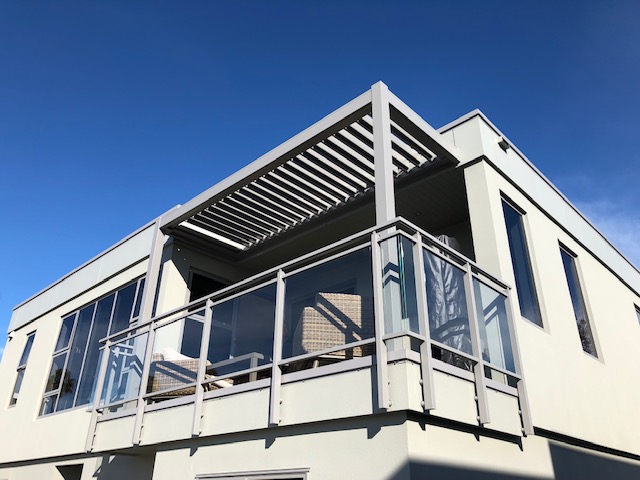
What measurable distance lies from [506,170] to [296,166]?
2602 mm

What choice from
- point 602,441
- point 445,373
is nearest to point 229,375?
point 445,373

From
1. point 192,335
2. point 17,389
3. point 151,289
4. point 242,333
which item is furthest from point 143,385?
point 17,389

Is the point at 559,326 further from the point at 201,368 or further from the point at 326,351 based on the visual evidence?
the point at 201,368

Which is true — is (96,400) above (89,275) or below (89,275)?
below

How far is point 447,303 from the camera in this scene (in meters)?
4.02

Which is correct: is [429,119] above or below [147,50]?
below

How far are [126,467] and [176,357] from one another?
2258 mm

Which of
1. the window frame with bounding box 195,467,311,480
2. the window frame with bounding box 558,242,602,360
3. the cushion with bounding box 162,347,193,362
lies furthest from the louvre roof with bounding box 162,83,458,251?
the window frame with bounding box 195,467,311,480

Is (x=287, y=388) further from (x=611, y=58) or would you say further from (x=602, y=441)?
(x=611, y=58)

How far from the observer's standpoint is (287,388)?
4.19m

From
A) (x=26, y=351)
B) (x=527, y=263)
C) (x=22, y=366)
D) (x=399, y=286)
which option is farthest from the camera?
(x=26, y=351)

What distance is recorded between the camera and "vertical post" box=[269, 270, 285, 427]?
13.5 ft

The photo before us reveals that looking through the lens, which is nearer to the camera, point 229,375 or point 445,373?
point 445,373

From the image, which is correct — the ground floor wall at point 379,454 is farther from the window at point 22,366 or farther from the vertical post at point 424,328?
the window at point 22,366
